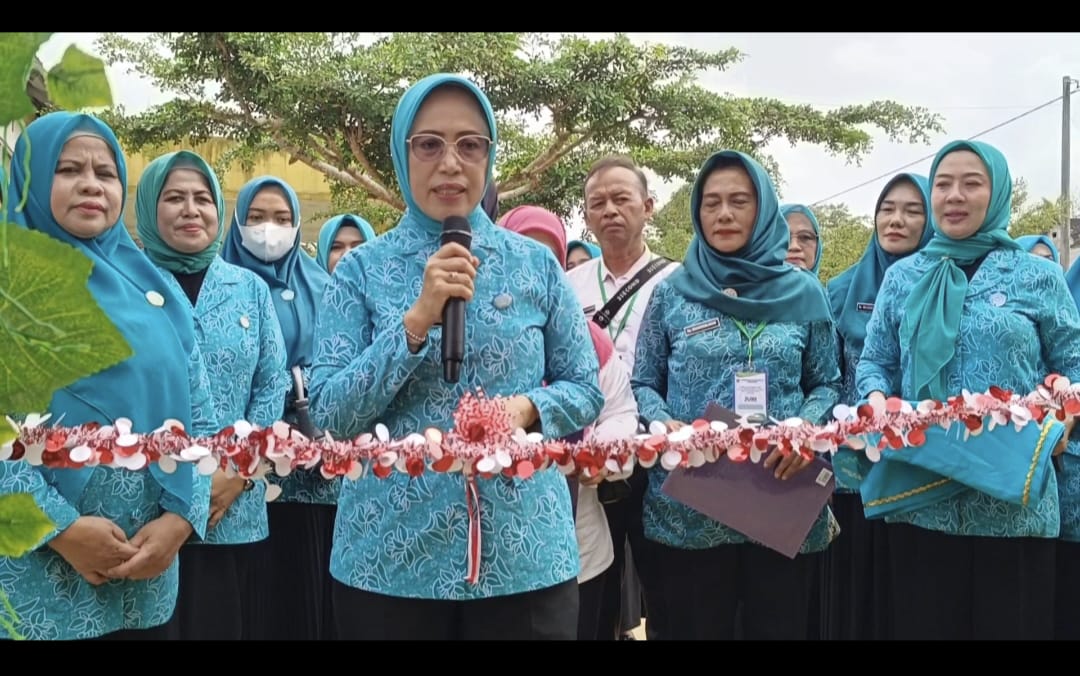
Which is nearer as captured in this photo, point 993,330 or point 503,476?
point 503,476

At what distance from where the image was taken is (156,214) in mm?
3156

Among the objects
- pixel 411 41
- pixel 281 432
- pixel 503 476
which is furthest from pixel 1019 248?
pixel 411 41

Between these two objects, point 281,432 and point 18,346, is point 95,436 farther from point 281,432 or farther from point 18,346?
point 18,346

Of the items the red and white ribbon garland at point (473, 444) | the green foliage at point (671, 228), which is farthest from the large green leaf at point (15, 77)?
the green foliage at point (671, 228)

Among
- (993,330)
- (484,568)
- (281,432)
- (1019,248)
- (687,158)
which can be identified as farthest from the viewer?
(687,158)

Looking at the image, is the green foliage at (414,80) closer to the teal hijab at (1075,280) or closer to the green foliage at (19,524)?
the teal hijab at (1075,280)

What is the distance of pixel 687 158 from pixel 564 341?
14870mm

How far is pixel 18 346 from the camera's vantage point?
25.1 inches

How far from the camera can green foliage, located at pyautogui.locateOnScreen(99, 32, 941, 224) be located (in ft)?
47.9

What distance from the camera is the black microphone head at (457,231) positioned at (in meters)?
1.83

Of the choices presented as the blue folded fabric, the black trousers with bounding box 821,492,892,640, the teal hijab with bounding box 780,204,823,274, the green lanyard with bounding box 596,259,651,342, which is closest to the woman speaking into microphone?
the blue folded fabric

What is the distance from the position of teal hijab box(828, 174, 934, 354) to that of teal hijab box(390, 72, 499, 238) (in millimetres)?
2378

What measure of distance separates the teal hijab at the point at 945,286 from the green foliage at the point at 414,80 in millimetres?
11724

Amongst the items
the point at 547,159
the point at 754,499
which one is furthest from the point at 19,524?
the point at 547,159
